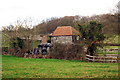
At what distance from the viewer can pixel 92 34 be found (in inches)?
1159

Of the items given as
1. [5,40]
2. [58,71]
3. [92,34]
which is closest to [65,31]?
[5,40]

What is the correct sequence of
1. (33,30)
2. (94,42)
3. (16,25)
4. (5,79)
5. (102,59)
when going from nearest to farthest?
(5,79) → (102,59) → (94,42) → (33,30) → (16,25)

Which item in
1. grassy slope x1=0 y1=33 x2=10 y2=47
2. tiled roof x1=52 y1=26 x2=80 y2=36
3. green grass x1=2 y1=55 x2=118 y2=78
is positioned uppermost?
tiled roof x1=52 y1=26 x2=80 y2=36

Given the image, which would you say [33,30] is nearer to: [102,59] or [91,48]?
[91,48]

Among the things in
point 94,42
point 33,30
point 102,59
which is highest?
point 33,30

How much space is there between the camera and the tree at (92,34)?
96.0 feet

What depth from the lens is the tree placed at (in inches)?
1152

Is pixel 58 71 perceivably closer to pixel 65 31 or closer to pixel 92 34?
pixel 92 34

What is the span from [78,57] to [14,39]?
19297 mm

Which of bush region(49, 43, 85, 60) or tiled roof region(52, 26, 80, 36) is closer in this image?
bush region(49, 43, 85, 60)

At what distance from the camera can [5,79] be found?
9.06m

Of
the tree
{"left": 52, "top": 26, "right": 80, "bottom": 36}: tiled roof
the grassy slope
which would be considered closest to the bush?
the tree

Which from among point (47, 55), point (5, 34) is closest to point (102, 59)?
point (47, 55)

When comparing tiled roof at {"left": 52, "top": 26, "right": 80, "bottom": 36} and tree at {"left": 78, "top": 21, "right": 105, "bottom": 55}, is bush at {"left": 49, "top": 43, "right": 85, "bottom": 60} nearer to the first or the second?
tree at {"left": 78, "top": 21, "right": 105, "bottom": 55}
